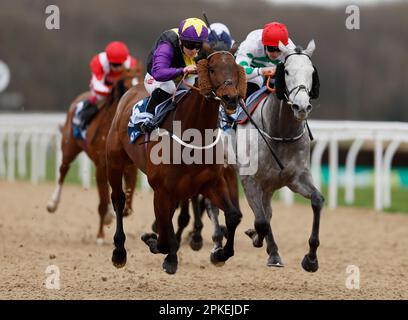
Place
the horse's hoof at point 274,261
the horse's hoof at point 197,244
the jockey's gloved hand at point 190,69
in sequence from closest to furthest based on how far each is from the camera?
the jockey's gloved hand at point 190,69
the horse's hoof at point 274,261
the horse's hoof at point 197,244

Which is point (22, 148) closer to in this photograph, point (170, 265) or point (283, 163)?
point (283, 163)

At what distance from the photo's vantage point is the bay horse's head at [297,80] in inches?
247

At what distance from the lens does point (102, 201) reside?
9469 mm

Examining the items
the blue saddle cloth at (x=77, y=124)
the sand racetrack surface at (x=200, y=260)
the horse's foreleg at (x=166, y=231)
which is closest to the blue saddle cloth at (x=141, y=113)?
the horse's foreleg at (x=166, y=231)

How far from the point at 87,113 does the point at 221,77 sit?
14.3 feet

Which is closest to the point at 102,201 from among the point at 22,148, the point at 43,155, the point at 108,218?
the point at 108,218

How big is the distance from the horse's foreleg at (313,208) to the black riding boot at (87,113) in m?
3.44

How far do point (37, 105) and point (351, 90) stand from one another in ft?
38.8

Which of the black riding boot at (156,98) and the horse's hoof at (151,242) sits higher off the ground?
the black riding boot at (156,98)

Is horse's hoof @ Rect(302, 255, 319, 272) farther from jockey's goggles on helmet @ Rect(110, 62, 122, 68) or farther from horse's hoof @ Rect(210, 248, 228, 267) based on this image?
jockey's goggles on helmet @ Rect(110, 62, 122, 68)

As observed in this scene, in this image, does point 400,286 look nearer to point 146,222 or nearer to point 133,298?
point 133,298

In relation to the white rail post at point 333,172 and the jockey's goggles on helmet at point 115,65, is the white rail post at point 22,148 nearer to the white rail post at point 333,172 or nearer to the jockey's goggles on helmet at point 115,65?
the white rail post at point 333,172

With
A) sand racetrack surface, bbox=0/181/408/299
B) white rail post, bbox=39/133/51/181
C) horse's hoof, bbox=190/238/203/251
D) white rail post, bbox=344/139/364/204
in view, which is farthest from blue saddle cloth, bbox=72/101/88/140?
white rail post, bbox=39/133/51/181

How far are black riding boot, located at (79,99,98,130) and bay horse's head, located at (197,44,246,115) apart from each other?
411cm
